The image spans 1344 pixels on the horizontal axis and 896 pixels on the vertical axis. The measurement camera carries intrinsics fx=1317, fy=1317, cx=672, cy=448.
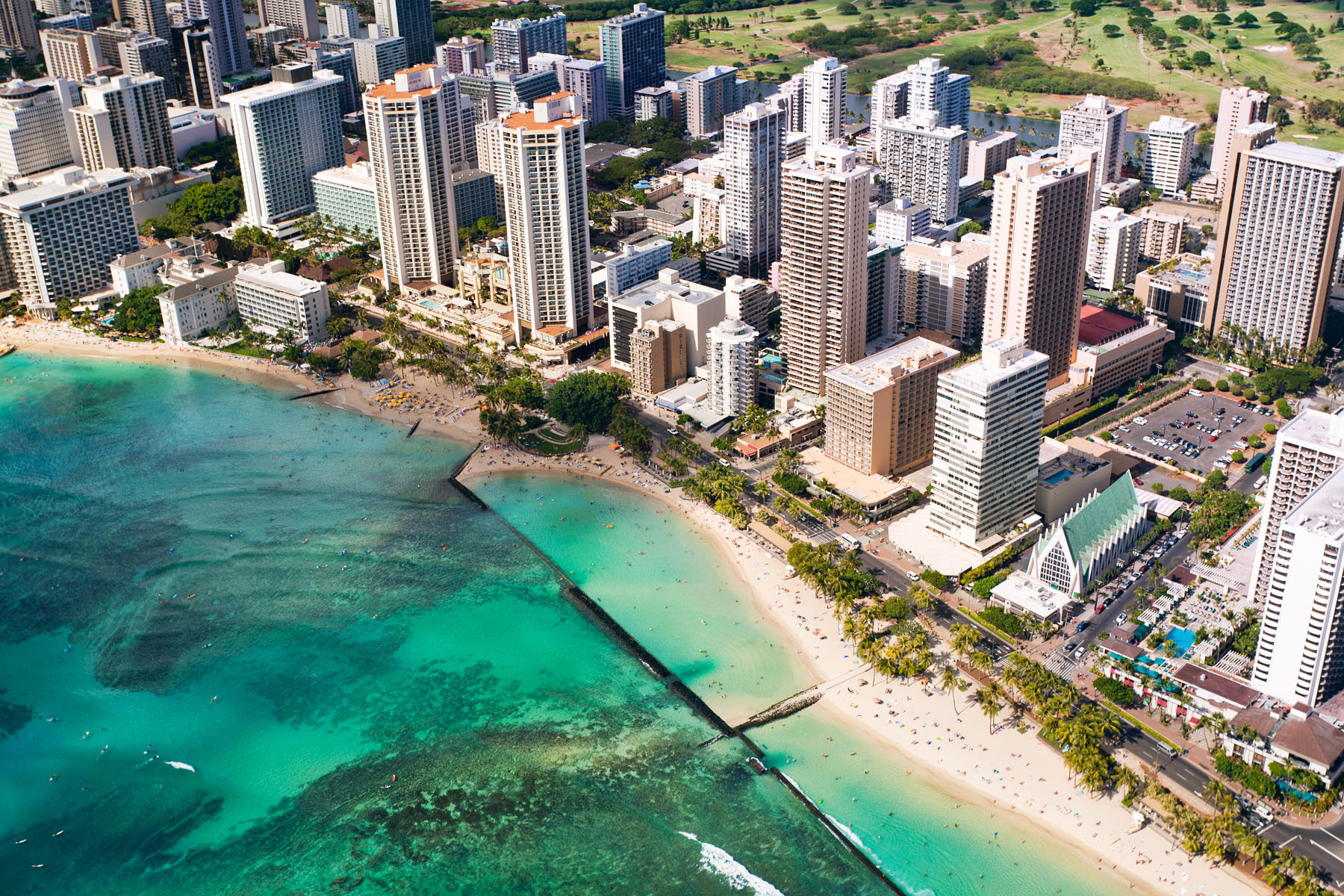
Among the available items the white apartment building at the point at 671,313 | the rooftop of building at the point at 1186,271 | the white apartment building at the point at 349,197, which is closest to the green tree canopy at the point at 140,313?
the white apartment building at the point at 349,197

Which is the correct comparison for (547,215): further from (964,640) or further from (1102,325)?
(964,640)

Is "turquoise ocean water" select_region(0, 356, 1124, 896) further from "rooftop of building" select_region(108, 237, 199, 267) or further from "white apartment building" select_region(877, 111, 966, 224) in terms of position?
"white apartment building" select_region(877, 111, 966, 224)

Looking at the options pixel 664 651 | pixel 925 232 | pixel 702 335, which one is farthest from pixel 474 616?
pixel 925 232

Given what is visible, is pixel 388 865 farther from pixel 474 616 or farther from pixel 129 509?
pixel 129 509

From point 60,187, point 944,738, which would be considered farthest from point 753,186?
point 944,738

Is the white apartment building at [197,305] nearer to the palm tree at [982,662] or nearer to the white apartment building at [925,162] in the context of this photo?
the white apartment building at [925,162]
